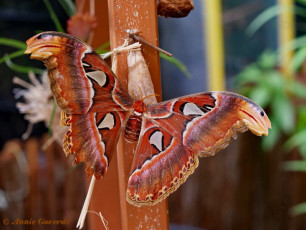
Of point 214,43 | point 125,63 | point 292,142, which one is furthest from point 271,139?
point 125,63

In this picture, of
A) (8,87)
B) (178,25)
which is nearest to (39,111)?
(8,87)

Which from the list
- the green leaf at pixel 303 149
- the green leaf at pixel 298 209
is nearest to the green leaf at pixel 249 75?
the green leaf at pixel 303 149

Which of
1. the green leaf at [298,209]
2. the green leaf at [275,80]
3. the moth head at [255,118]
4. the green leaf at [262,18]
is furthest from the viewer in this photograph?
the green leaf at [275,80]

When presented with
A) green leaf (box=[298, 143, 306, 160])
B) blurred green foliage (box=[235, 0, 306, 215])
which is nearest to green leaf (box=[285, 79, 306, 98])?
blurred green foliage (box=[235, 0, 306, 215])

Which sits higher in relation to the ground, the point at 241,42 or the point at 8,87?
the point at 241,42

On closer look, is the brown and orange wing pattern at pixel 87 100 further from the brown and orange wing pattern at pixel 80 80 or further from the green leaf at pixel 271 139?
the green leaf at pixel 271 139

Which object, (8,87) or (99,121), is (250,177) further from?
(99,121)
